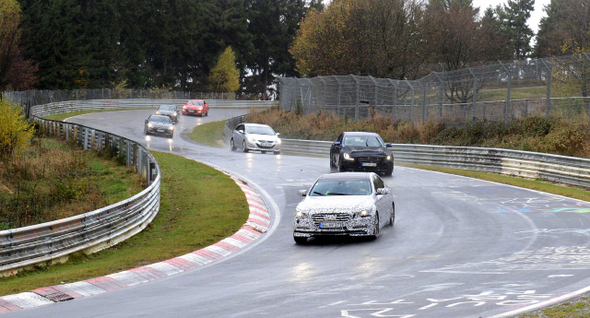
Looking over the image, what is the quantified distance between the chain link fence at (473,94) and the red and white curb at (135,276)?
14.9 m

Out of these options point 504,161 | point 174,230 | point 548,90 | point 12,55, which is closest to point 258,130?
point 504,161

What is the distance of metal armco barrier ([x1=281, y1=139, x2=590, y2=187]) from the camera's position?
22.7 metres

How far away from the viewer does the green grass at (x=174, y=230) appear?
11.6m

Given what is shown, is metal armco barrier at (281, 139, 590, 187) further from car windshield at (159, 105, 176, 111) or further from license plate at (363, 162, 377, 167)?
car windshield at (159, 105, 176, 111)

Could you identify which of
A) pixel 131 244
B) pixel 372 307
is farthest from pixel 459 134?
pixel 372 307

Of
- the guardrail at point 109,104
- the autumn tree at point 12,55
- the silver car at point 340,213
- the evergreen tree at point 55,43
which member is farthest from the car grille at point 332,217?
the evergreen tree at point 55,43

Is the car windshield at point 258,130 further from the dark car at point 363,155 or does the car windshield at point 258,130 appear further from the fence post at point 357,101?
the dark car at point 363,155

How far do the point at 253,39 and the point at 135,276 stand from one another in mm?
105239

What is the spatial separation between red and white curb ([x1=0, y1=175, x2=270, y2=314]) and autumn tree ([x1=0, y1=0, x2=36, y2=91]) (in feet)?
161

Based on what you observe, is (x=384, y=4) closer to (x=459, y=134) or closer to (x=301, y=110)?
(x=301, y=110)

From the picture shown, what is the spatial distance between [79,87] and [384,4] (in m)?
44.6

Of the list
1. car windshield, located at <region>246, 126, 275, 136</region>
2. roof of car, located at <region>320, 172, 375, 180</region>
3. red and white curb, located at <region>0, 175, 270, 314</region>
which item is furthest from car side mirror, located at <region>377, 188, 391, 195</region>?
car windshield, located at <region>246, 126, 275, 136</region>

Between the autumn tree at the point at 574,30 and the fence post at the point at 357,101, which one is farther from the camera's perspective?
the autumn tree at the point at 574,30

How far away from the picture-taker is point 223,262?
496 inches
